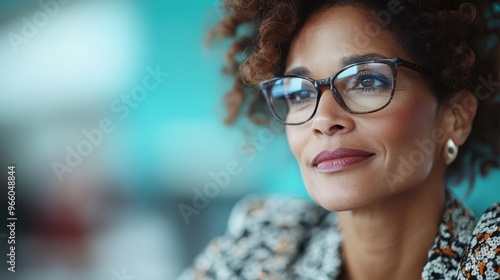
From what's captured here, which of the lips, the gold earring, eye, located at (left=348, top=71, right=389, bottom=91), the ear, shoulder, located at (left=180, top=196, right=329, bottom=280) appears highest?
eye, located at (left=348, top=71, right=389, bottom=91)

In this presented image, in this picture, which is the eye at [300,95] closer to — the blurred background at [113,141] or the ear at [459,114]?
the ear at [459,114]

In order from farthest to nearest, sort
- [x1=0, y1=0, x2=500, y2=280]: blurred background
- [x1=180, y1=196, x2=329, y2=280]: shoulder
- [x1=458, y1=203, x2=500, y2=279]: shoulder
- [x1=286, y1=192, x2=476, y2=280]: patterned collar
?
[x1=0, y1=0, x2=500, y2=280]: blurred background → [x1=180, y1=196, x2=329, y2=280]: shoulder → [x1=286, y1=192, x2=476, y2=280]: patterned collar → [x1=458, y1=203, x2=500, y2=279]: shoulder

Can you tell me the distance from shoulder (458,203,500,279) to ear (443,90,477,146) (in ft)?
0.53

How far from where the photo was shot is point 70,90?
8.05 ft

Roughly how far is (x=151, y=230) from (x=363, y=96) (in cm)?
157

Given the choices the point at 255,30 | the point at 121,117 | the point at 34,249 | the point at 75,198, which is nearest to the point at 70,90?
the point at 121,117

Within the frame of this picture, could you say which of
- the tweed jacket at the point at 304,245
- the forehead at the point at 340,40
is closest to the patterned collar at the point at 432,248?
the tweed jacket at the point at 304,245

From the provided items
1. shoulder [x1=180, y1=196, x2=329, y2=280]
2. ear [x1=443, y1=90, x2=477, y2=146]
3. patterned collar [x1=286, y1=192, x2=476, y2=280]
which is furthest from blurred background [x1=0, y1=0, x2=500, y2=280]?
ear [x1=443, y1=90, x2=477, y2=146]

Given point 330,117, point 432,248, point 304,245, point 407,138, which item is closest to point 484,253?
point 432,248

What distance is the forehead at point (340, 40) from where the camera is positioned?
1.02 metres

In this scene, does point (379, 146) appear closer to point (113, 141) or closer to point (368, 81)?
point (368, 81)

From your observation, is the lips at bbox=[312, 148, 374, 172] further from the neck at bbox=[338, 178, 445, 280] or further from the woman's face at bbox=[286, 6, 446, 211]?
the neck at bbox=[338, 178, 445, 280]

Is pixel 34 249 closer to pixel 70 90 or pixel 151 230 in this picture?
pixel 151 230

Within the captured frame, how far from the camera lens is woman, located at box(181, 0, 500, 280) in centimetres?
101
